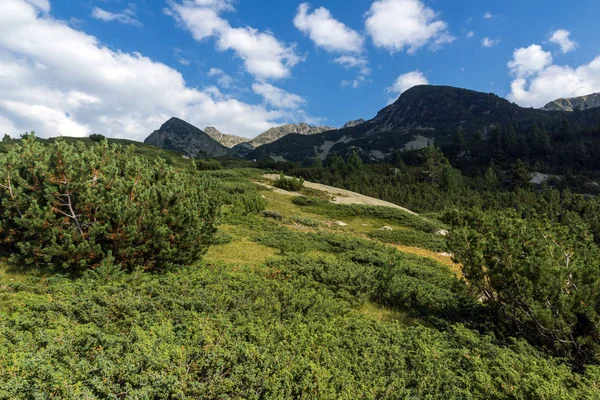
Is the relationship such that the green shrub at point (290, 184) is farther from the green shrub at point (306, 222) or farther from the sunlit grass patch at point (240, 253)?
the sunlit grass patch at point (240, 253)

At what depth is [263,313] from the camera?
23.1ft

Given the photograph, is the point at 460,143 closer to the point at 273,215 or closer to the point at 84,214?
the point at 273,215

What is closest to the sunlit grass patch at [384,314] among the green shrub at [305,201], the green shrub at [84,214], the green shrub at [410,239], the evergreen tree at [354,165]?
the green shrub at [84,214]

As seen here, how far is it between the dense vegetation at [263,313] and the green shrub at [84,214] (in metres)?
0.07

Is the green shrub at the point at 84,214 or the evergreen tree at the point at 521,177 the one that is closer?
the green shrub at the point at 84,214

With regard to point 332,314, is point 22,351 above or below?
above

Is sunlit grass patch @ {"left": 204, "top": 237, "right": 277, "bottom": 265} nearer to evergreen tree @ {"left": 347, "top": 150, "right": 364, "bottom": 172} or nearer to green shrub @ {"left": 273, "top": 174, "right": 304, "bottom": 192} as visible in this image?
green shrub @ {"left": 273, "top": 174, "right": 304, "bottom": 192}

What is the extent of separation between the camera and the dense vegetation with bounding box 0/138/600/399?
439 cm

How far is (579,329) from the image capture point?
6766 millimetres

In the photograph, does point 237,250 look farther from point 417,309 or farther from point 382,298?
point 417,309

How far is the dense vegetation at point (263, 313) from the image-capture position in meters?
4.39

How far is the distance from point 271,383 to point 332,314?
11.7 ft

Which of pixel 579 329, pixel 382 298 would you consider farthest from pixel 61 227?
pixel 579 329

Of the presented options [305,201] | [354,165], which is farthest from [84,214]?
[354,165]
